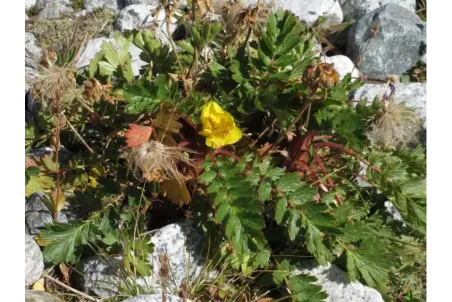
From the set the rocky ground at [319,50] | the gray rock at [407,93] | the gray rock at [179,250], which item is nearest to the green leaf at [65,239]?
the rocky ground at [319,50]

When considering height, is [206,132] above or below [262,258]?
above

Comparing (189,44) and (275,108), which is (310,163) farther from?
(189,44)

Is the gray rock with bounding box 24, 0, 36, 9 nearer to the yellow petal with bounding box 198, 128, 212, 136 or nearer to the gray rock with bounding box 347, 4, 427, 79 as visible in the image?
the gray rock with bounding box 347, 4, 427, 79

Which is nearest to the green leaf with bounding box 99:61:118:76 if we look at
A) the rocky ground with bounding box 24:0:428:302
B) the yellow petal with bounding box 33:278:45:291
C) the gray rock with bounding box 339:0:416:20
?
the rocky ground with bounding box 24:0:428:302

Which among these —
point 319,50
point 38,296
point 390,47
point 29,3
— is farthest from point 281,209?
point 29,3

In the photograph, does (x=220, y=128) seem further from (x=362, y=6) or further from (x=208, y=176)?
(x=362, y=6)
